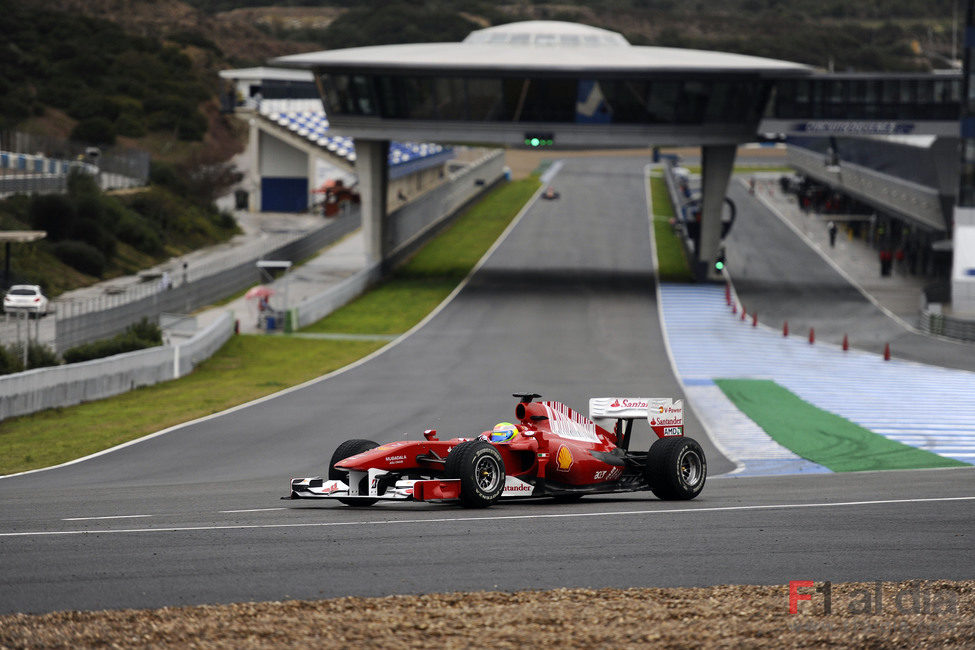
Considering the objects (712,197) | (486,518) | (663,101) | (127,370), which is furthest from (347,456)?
(712,197)

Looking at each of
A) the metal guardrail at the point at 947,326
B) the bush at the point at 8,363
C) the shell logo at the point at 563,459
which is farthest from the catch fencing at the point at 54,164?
the shell logo at the point at 563,459

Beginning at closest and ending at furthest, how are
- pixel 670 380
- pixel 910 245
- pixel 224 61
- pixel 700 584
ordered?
pixel 700 584
pixel 670 380
pixel 910 245
pixel 224 61

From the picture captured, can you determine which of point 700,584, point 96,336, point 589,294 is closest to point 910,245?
point 589,294

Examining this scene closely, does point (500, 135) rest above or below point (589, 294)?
above

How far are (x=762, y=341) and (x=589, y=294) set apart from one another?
1387 cm

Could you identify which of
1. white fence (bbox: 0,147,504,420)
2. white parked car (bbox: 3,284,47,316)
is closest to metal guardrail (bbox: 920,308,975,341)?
white fence (bbox: 0,147,504,420)

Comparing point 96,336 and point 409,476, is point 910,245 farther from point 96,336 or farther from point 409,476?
point 409,476

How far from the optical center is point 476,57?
6644cm

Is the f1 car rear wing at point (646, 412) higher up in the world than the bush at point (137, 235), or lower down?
lower down

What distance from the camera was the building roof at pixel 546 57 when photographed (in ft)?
211

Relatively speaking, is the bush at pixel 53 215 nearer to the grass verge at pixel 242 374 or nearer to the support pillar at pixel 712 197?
the grass verge at pixel 242 374

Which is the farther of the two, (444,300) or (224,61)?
(224,61)

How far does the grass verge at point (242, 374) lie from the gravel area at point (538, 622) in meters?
15.3

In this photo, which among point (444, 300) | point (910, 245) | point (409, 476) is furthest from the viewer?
point (910, 245)
